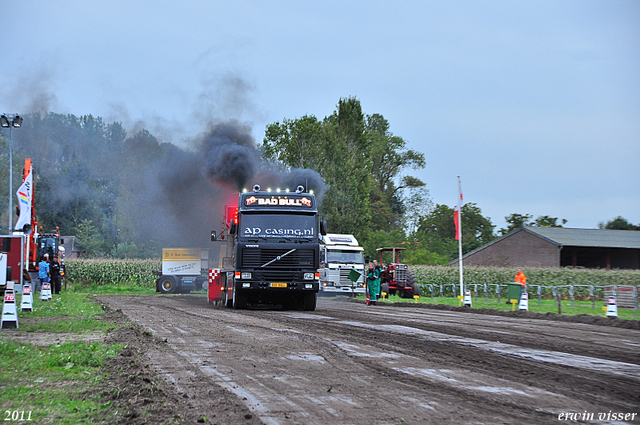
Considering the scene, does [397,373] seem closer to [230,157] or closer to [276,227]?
[276,227]

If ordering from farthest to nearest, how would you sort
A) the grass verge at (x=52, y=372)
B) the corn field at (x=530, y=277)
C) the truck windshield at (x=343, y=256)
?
the corn field at (x=530, y=277) < the truck windshield at (x=343, y=256) < the grass verge at (x=52, y=372)

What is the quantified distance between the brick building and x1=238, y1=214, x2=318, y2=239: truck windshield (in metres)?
33.5

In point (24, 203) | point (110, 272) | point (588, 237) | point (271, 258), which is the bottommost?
point (110, 272)

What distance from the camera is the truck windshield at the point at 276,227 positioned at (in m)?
20.2

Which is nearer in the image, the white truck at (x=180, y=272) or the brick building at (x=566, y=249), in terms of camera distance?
the white truck at (x=180, y=272)

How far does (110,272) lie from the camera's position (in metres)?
47.9

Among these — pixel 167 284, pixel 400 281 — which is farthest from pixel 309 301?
pixel 167 284

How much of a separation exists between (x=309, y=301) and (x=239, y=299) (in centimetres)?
245

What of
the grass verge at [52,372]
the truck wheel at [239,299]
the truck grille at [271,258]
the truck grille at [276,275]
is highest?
the truck grille at [271,258]

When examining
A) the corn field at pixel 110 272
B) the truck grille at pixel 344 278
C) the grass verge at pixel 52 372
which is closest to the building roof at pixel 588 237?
the truck grille at pixel 344 278

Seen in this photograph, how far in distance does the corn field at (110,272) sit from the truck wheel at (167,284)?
636 cm

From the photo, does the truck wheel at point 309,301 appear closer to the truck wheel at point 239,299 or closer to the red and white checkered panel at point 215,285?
the truck wheel at point 239,299

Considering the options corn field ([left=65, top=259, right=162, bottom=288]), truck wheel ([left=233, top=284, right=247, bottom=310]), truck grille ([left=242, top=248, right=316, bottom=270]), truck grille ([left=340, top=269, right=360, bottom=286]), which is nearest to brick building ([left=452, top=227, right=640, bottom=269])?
truck grille ([left=340, top=269, right=360, bottom=286])

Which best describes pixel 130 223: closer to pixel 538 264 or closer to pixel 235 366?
pixel 538 264
